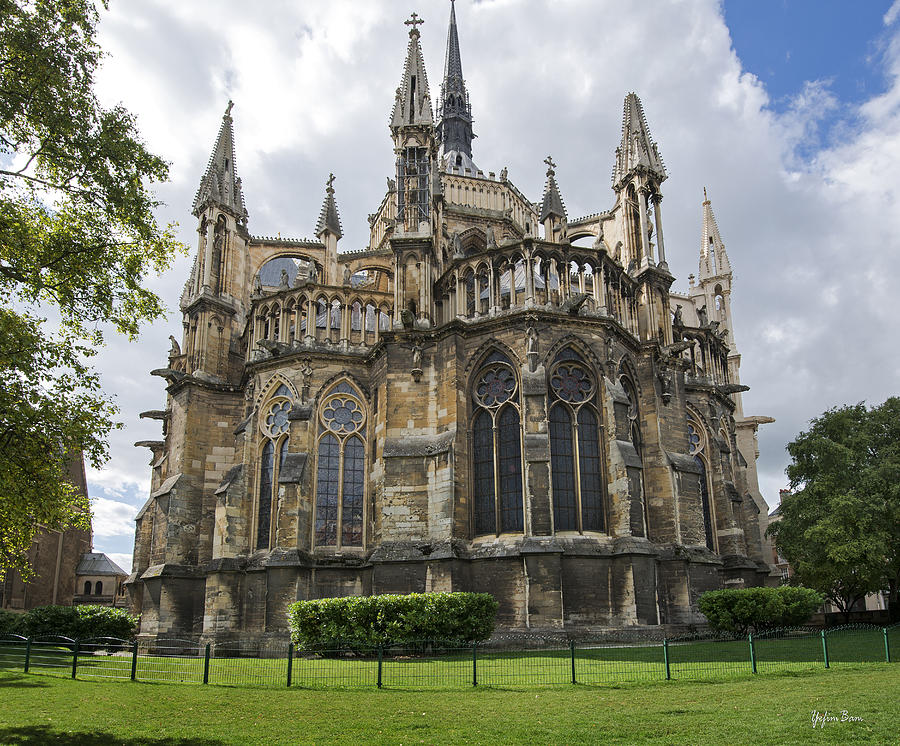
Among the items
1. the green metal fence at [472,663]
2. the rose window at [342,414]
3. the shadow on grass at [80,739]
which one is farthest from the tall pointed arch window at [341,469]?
the shadow on grass at [80,739]

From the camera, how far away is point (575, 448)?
23.9m

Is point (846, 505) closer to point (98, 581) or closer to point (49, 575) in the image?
point (49, 575)

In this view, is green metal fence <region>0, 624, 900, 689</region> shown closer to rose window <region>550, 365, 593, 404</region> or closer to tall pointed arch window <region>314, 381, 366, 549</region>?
tall pointed arch window <region>314, 381, 366, 549</region>

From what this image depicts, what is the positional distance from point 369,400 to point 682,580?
12339 millimetres

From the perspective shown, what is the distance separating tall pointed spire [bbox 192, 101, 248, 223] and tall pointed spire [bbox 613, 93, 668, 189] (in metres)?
16.5

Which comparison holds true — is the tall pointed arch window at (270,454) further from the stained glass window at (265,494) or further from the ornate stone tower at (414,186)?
the ornate stone tower at (414,186)

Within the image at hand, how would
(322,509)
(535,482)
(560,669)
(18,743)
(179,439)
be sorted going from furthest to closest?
1. (179,439)
2. (322,509)
3. (535,482)
4. (560,669)
5. (18,743)

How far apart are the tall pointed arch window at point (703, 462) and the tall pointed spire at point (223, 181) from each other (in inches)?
860

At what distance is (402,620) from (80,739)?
1076 centimetres

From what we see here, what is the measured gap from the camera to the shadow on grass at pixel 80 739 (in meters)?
9.51

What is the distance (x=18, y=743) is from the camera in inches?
368

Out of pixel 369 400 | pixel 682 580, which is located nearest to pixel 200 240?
pixel 369 400

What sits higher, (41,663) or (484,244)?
(484,244)

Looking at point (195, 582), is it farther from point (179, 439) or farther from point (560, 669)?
point (560, 669)
